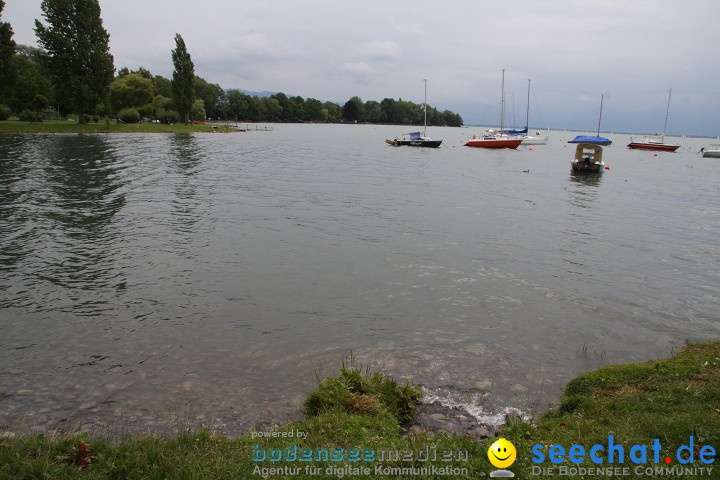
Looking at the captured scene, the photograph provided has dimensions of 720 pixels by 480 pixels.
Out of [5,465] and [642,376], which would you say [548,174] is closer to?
[642,376]

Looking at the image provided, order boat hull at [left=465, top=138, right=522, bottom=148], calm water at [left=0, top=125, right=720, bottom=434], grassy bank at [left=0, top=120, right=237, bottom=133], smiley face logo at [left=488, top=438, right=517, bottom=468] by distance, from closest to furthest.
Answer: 1. smiley face logo at [left=488, top=438, right=517, bottom=468]
2. calm water at [left=0, top=125, right=720, bottom=434]
3. grassy bank at [left=0, top=120, right=237, bottom=133]
4. boat hull at [left=465, top=138, right=522, bottom=148]

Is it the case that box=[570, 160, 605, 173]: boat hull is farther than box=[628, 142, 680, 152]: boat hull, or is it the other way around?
box=[628, 142, 680, 152]: boat hull

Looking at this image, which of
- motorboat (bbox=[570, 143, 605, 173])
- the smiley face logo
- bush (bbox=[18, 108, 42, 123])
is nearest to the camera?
the smiley face logo

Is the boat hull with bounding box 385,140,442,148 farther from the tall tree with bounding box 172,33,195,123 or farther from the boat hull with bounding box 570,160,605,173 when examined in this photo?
the tall tree with bounding box 172,33,195,123

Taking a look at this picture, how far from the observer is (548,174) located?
2282 inches

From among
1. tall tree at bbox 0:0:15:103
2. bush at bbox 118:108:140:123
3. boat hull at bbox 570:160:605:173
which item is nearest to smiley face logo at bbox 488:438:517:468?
boat hull at bbox 570:160:605:173

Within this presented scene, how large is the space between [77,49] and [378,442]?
104 m

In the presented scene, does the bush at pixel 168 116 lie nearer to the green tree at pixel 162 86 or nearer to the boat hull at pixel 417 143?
the green tree at pixel 162 86

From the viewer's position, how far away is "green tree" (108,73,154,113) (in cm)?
12950

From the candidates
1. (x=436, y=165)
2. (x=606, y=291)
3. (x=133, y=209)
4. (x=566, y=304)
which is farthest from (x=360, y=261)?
(x=436, y=165)

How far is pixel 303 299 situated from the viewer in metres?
14.1

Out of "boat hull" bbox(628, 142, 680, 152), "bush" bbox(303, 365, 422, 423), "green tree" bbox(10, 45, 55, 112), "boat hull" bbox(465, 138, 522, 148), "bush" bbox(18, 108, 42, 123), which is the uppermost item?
"green tree" bbox(10, 45, 55, 112)

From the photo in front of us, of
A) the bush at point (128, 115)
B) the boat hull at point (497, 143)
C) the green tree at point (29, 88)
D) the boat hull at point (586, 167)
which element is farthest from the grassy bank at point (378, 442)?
the bush at point (128, 115)

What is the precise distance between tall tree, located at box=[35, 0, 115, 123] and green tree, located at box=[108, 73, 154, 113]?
4274 centimetres
